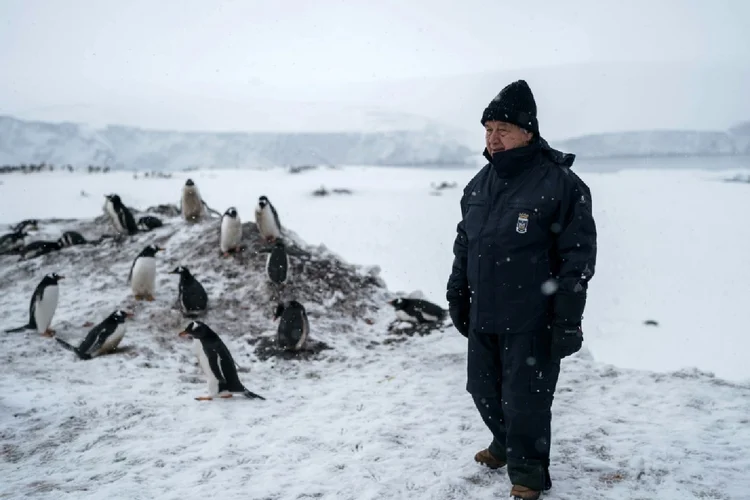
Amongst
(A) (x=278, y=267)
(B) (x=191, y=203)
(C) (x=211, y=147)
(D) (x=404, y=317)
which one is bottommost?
(D) (x=404, y=317)

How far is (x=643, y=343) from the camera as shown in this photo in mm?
9594

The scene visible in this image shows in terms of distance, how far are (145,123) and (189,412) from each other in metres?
35.2

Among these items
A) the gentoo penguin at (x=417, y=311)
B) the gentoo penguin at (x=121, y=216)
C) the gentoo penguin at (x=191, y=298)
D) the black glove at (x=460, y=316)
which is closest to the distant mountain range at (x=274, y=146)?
the gentoo penguin at (x=121, y=216)

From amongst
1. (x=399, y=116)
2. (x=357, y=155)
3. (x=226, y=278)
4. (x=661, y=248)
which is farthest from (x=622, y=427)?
(x=399, y=116)

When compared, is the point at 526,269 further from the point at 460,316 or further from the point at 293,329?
the point at 293,329

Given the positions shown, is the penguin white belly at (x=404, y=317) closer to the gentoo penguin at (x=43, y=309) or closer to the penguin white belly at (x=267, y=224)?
the penguin white belly at (x=267, y=224)

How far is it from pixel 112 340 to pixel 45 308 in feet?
4.35

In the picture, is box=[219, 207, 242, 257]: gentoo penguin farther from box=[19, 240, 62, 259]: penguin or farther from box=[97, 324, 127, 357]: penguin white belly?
box=[19, 240, 62, 259]: penguin

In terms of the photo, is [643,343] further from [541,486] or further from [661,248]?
[541,486]

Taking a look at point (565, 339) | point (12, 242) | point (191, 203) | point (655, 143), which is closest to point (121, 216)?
point (191, 203)

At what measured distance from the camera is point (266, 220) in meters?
9.21

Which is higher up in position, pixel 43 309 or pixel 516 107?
pixel 516 107

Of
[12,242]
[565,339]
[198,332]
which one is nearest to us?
[565,339]

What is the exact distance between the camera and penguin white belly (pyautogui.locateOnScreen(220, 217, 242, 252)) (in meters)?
8.77
